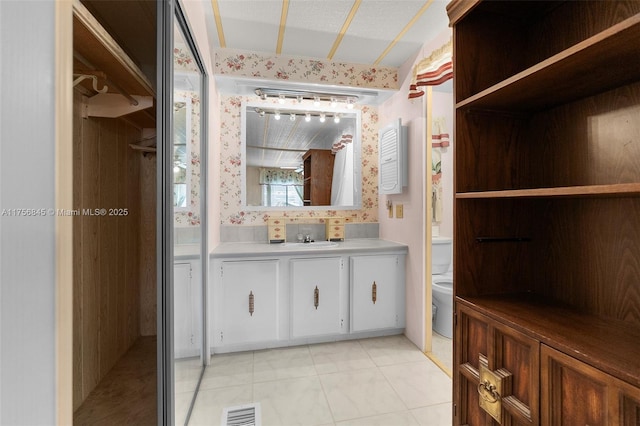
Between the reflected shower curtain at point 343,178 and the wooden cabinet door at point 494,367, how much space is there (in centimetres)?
201

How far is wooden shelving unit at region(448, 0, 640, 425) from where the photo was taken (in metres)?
0.75

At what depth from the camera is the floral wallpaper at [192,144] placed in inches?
55.3

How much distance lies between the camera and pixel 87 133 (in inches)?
24.7

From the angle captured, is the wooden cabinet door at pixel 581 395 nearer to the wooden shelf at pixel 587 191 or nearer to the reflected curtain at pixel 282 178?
the wooden shelf at pixel 587 191

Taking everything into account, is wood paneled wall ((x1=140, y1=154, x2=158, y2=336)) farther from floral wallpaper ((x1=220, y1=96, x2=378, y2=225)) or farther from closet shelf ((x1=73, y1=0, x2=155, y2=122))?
floral wallpaper ((x1=220, y1=96, x2=378, y2=225))

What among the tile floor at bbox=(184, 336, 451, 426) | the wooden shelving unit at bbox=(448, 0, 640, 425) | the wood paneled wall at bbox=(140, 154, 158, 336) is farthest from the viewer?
the tile floor at bbox=(184, 336, 451, 426)

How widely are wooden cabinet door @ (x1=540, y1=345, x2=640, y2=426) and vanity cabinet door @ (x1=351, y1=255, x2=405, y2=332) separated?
1.72m

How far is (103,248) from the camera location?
0.73 meters

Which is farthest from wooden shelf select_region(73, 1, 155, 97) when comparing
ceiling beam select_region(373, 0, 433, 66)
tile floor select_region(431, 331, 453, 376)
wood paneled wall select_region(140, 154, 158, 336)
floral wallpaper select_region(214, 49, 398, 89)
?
tile floor select_region(431, 331, 453, 376)

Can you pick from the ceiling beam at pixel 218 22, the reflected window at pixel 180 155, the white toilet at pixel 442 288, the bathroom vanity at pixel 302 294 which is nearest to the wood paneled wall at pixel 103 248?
the reflected window at pixel 180 155

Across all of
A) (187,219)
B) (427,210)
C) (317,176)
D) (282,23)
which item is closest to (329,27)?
(282,23)

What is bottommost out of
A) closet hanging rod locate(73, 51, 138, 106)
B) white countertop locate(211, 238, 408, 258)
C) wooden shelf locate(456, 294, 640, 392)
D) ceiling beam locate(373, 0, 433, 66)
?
wooden shelf locate(456, 294, 640, 392)
